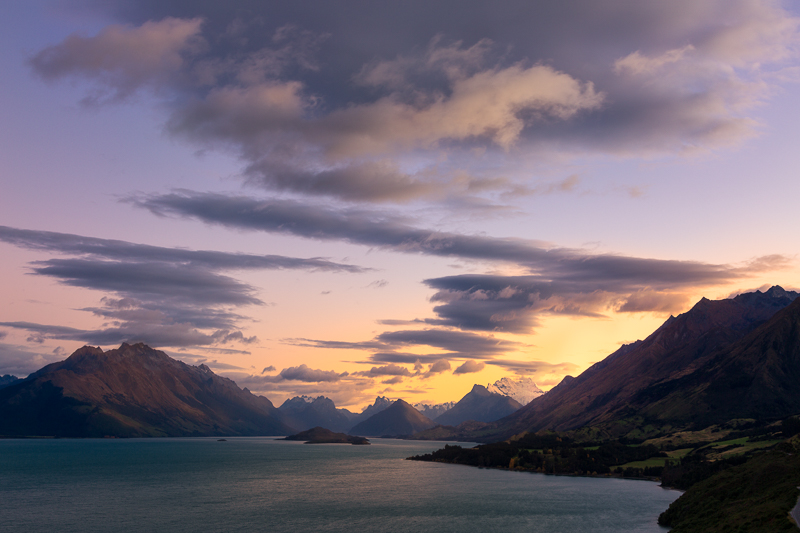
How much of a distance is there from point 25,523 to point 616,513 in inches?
6852

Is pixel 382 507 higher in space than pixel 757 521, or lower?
lower

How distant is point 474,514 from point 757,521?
333 ft

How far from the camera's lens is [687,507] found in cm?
14488

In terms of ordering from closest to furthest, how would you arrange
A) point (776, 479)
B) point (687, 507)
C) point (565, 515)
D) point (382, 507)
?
point (776, 479)
point (687, 507)
point (565, 515)
point (382, 507)

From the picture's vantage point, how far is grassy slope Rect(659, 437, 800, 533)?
9287 centimetres

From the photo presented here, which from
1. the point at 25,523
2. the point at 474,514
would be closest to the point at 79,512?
the point at 25,523

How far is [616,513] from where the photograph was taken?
18088 centimetres

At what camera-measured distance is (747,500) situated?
370ft

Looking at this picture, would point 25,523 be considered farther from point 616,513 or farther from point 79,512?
point 616,513

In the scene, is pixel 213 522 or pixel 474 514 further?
pixel 474 514

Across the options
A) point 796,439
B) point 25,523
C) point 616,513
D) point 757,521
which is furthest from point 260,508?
point 796,439

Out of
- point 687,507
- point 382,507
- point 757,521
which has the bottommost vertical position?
point 382,507

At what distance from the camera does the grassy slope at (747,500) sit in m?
92.9

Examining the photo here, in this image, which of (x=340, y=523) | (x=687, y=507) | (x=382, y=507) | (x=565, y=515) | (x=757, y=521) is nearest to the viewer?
(x=757, y=521)
